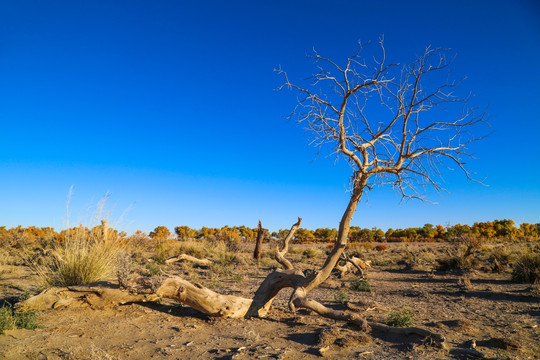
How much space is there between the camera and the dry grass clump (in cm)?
693

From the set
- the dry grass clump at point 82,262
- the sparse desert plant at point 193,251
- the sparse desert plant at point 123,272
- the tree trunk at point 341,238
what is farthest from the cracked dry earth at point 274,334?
the sparse desert plant at point 193,251

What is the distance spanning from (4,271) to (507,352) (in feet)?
44.4

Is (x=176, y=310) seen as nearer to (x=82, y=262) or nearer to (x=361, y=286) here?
(x=82, y=262)

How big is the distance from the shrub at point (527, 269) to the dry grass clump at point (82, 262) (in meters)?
11.5

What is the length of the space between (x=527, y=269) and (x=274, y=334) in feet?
29.6

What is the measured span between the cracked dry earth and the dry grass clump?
87cm

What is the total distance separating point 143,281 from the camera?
6531 mm

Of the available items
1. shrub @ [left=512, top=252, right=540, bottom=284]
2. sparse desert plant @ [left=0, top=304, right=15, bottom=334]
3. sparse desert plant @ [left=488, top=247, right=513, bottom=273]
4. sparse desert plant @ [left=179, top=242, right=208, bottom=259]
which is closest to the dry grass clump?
sparse desert plant @ [left=0, top=304, right=15, bottom=334]

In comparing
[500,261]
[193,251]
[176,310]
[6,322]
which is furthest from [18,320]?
[500,261]

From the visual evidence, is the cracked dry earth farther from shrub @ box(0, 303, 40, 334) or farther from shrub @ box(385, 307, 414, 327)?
shrub @ box(385, 307, 414, 327)

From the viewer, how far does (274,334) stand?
214 inches

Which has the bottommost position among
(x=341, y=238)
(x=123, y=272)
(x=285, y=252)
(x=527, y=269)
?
(x=123, y=272)

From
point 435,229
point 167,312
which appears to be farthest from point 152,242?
point 435,229

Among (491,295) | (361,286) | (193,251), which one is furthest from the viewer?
(193,251)
